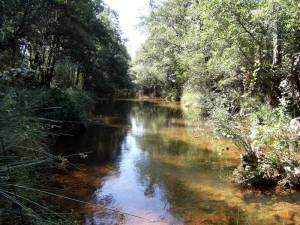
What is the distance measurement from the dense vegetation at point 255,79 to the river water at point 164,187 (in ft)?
2.91

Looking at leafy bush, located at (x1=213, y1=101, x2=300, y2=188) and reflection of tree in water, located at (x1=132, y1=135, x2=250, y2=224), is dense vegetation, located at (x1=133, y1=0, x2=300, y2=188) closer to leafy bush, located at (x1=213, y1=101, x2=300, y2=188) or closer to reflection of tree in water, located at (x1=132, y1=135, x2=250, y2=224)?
leafy bush, located at (x1=213, y1=101, x2=300, y2=188)

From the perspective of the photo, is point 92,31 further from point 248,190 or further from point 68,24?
point 248,190

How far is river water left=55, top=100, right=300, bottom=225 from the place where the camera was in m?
6.69

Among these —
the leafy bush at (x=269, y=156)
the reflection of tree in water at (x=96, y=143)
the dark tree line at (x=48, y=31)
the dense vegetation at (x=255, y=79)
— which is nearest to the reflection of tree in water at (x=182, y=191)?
the leafy bush at (x=269, y=156)

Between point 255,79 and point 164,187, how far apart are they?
6084 millimetres

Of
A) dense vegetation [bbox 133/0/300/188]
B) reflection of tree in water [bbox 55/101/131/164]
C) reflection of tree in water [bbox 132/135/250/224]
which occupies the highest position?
dense vegetation [bbox 133/0/300/188]

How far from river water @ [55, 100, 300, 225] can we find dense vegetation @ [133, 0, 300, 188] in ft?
2.91

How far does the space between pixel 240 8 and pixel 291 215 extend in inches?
334

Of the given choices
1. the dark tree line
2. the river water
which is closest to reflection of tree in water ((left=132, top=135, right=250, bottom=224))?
the river water

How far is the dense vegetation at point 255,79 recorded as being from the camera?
326 inches

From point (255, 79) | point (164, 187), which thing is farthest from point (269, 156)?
point (255, 79)

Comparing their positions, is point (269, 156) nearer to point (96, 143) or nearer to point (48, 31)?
point (96, 143)

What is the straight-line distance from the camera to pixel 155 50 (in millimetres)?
34875

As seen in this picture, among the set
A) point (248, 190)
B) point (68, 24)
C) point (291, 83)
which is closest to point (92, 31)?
point (68, 24)
